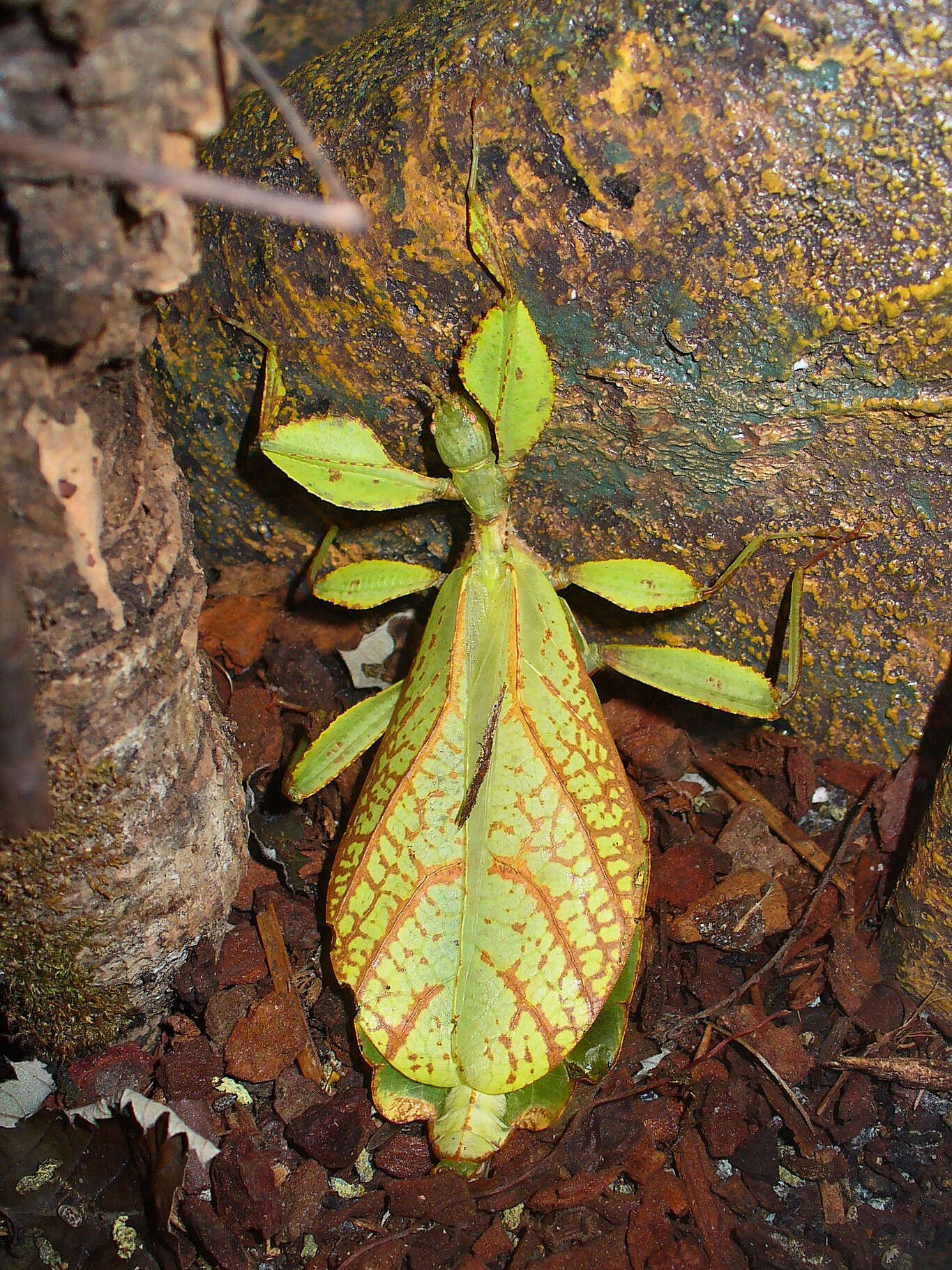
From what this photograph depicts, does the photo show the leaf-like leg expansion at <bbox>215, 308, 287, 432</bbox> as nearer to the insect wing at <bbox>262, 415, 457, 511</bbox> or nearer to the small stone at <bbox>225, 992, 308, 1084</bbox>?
the insect wing at <bbox>262, 415, 457, 511</bbox>

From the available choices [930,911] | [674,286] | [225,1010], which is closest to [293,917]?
[225,1010]

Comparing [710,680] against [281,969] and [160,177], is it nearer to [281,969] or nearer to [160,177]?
[281,969]

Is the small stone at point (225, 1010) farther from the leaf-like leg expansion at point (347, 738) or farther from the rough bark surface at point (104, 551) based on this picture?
the leaf-like leg expansion at point (347, 738)

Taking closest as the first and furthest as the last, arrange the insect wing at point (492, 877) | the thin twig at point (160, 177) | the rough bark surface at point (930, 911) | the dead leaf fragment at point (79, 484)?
the thin twig at point (160, 177)
the dead leaf fragment at point (79, 484)
the insect wing at point (492, 877)
the rough bark surface at point (930, 911)

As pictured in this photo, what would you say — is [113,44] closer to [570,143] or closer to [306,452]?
[570,143]

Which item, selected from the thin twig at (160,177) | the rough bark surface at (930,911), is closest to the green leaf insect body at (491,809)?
the rough bark surface at (930,911)

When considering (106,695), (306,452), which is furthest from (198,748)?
(306,452)
